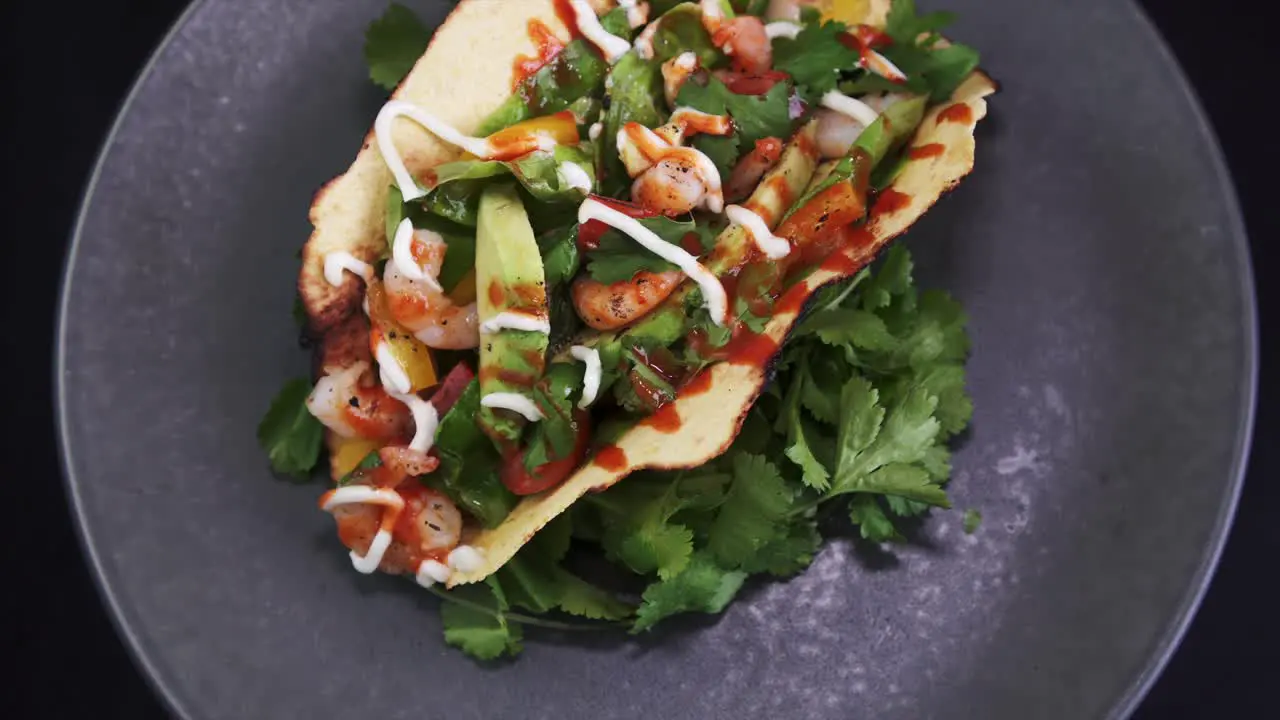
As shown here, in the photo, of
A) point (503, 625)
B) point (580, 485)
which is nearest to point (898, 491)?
point (580, 485)

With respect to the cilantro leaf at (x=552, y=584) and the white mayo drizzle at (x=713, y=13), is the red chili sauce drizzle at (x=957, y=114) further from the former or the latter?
the cilantro leaf at (x=552, y=584)

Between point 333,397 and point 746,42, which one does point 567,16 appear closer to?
point 746,42

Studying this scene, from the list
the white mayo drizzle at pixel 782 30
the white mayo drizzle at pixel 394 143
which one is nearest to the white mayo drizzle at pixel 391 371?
the white mayo drizzle at pixel 394 143

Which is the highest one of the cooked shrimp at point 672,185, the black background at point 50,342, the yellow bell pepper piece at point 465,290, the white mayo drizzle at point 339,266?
the cooked shrimp at point 672,185

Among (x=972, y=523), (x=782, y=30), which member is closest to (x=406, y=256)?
(x=782, y=30)

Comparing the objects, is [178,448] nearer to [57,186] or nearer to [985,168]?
[57,186]

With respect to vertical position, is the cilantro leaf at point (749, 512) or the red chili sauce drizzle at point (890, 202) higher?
the red chili sauce drizzle at point (890, 202)
